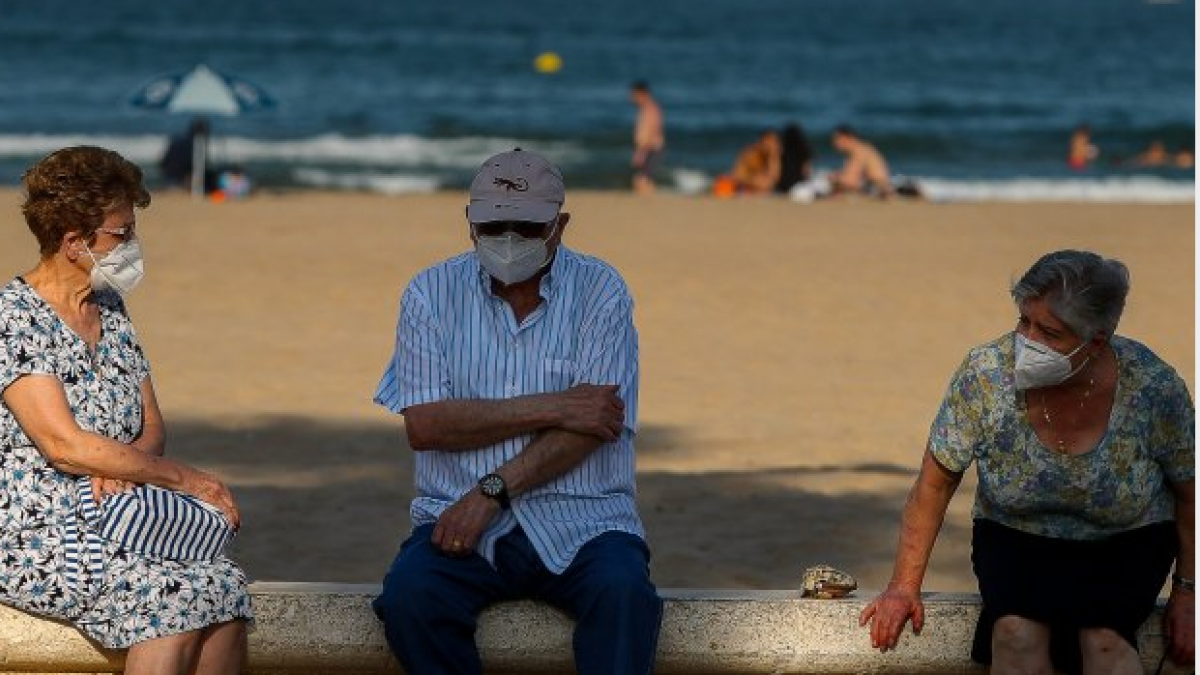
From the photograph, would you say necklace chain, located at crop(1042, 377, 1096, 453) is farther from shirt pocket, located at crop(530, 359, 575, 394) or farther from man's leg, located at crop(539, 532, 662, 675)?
shirt pocket, located at crop(530, 359, 575, 394)

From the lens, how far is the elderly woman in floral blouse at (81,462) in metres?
4.37

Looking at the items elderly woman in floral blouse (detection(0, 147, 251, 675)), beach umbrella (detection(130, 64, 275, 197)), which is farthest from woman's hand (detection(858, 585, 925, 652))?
beach umbrella (detection(130, 64, 275, 197))


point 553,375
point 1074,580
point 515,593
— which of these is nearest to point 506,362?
point 553,375

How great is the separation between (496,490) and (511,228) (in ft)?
1.86

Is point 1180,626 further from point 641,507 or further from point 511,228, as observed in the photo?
point 641,507

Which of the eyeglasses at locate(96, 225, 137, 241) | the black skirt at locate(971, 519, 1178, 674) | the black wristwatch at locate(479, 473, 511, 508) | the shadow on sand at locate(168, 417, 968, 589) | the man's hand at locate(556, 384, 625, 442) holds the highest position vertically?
the eyeglasses at locate(96, 225, 137, 241)

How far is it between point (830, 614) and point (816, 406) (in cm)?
590

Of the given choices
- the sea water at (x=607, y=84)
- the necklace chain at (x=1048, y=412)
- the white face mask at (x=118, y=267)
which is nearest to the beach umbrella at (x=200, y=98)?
the sea water at (x=607, y=84)

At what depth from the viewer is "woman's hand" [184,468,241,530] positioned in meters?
4.59

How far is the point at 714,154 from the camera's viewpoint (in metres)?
34.8

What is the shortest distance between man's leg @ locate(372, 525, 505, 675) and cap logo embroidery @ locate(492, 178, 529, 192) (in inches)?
31.5

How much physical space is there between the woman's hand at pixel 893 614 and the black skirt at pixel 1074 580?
0.15 metres

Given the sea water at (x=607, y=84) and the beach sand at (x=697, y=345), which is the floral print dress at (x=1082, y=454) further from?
the sea water at (x=607, y=84)

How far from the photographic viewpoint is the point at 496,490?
4.67m
